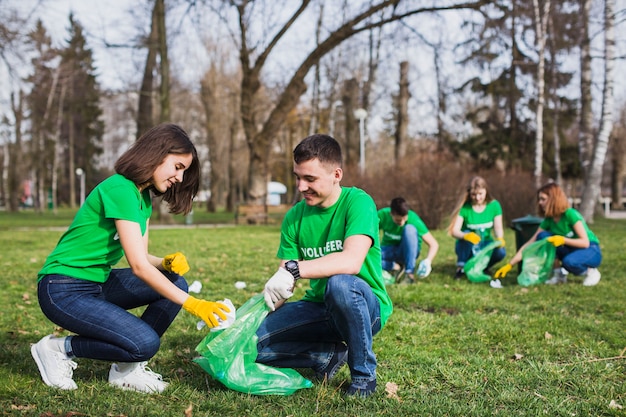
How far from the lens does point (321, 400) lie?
9.31 ft

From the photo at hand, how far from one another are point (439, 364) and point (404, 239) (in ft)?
11.0

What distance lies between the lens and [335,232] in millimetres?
3000

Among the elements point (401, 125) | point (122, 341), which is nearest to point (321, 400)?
point (122, 341)

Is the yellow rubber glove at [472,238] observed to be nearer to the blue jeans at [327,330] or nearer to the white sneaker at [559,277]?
the white sneaker at [559,277]

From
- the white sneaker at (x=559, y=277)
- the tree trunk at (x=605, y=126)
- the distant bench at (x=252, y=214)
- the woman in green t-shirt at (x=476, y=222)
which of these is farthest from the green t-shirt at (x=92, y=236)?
the distant bench at (x=252, y=214)

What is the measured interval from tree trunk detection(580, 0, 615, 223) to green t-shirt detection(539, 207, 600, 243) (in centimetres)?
954

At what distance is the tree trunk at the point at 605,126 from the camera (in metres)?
14.8

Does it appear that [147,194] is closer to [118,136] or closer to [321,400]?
[321,400]

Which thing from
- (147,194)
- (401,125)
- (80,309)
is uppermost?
(401,125)

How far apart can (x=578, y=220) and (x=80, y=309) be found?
17.6 ft

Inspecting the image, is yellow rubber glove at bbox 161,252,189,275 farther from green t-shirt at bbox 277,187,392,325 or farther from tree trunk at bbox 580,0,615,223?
tree trunk at bbox 580,0,615,223

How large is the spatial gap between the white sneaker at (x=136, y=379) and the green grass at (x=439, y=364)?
0.06 metres

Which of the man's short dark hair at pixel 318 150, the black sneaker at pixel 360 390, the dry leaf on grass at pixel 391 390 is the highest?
the man's short dark hair at pixel 318 150

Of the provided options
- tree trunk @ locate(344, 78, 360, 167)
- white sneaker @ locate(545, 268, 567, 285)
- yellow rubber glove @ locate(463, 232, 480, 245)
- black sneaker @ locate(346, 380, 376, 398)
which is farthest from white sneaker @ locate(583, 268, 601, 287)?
tree trunk @ locate(344, 78, 360, 167)
